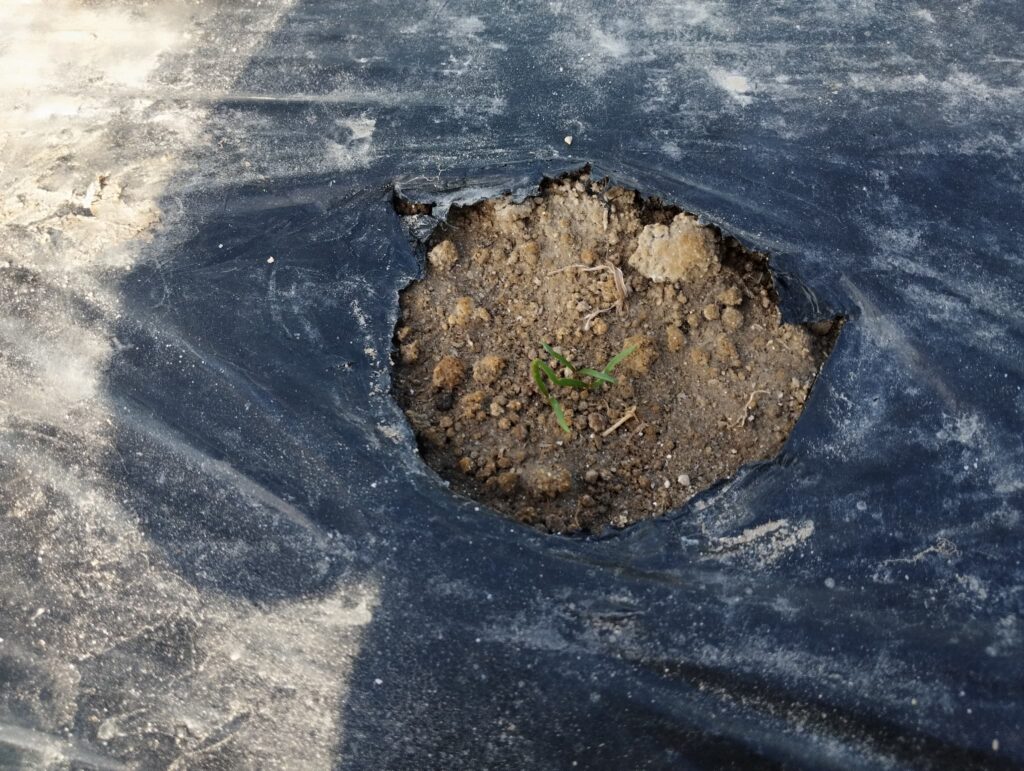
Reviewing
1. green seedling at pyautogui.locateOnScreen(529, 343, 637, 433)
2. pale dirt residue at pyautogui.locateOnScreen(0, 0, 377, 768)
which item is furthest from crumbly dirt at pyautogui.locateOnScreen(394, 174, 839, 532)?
pale dirt residue at pyautogui.locateOnScreen(0, 0, 377, 768)

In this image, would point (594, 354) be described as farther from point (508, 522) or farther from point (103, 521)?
point (103, 521)

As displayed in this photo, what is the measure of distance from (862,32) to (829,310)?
0.98 meters

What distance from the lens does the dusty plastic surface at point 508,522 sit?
61.1 inches

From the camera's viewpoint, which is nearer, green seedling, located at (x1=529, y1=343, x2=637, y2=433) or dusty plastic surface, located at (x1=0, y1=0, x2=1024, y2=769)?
dusty plastic surface, located at (x1=0, y1=0, x2=1024, y2=769)

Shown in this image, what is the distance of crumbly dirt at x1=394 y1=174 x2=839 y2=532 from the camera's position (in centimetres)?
179

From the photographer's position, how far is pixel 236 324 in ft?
6.34

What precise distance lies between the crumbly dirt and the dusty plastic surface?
0.07 metres

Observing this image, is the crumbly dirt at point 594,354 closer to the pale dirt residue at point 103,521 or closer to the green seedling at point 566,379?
the green seedling at point 566,379

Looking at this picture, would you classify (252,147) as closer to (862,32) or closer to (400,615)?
(400,615)

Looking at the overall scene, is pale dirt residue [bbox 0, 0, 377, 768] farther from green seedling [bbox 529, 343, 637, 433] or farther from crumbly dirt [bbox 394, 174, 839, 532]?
green seedling [bbox 529, 343, 637, 433]

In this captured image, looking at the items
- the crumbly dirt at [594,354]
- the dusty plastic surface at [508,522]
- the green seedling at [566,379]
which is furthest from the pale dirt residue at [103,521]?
the green seedling at [566,379]

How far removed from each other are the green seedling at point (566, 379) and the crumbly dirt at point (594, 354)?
24 mm

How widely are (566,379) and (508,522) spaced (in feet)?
1.16

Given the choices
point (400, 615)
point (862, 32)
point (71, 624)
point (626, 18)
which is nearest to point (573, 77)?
point (626, 18)
